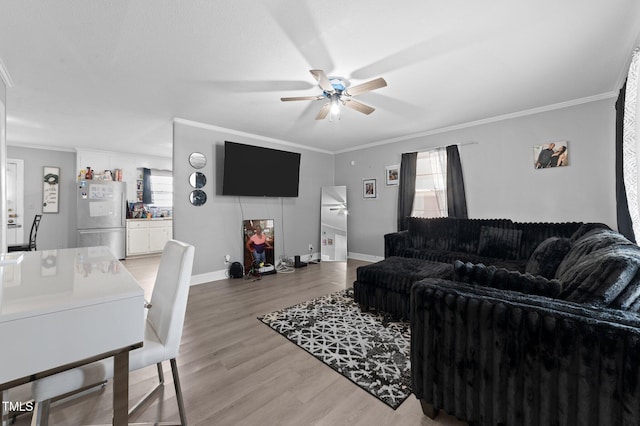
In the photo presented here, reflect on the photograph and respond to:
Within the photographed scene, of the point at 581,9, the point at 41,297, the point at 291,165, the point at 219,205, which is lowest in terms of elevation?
the point at 41,297

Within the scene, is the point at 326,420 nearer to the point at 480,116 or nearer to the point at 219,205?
the point at 219,205

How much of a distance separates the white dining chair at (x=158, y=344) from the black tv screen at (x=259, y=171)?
9.55 feet

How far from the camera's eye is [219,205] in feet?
14.5

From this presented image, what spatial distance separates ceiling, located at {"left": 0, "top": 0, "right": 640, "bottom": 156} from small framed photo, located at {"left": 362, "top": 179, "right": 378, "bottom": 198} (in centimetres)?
188

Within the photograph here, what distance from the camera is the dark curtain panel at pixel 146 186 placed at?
21.6 ft

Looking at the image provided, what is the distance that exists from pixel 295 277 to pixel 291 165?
6.94ft

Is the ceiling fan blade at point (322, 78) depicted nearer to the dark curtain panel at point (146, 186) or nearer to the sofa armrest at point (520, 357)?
the sofa armrest at point (520, 357)

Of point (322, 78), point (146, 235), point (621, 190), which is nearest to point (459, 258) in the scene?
point (621, 190)

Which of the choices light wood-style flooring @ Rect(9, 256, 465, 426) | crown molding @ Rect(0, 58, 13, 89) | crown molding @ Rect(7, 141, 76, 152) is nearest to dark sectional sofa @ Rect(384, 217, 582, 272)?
light wood-style flooring @ Rect(9, 256, 465, 426)

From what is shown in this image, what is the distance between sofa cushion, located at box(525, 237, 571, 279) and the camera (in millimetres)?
2166

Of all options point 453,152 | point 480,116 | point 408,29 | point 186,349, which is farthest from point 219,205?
point 480,116

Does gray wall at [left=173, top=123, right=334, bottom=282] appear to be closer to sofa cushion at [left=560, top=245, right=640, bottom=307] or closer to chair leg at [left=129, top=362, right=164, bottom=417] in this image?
chair leg at [left=129, top=362, right=164, bottom=417]

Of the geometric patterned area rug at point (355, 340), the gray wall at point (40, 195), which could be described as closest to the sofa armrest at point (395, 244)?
the geometric patterned area rug at point (355, 340)

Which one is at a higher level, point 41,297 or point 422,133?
point 422,133
